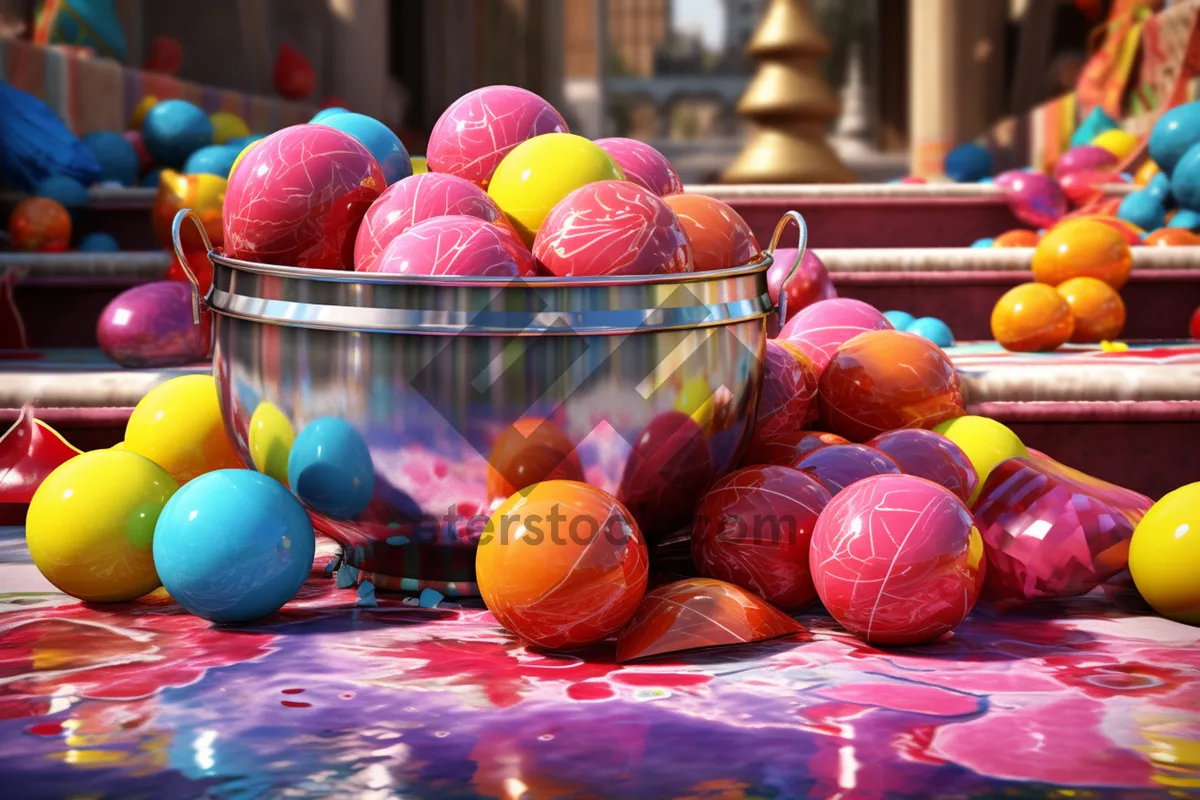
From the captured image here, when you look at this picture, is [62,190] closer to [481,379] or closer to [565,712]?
[481,379]

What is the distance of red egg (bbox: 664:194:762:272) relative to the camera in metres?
2.27

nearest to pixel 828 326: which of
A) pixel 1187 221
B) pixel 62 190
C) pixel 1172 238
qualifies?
pixel 1172 238

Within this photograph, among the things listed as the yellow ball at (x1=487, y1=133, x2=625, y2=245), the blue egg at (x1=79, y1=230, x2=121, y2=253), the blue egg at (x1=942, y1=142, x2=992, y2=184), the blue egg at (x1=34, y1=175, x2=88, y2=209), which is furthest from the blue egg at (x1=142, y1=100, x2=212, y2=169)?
the blue egg at (x1=942, y1=142, x2=992, y2=184)

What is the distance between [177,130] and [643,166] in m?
4.33

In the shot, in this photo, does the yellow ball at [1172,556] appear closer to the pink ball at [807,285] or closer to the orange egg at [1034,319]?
the pink ball at [807,285]

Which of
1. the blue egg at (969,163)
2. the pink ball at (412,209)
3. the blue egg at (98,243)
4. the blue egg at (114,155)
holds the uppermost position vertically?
the blue egg at (969,163)

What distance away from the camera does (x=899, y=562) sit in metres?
1.86

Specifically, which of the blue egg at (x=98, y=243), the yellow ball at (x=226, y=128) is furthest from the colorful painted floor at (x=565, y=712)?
the yellow ball at (x=226, y=128)

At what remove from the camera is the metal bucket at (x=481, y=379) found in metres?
1.94

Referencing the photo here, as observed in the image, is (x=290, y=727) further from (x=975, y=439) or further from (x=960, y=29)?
(x=960, y=29)

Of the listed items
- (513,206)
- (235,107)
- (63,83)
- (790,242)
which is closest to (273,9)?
(235,107)

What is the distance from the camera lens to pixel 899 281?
4367 millimetres

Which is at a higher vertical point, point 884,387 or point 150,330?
point 150,330

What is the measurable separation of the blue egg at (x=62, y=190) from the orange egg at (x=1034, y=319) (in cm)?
352
